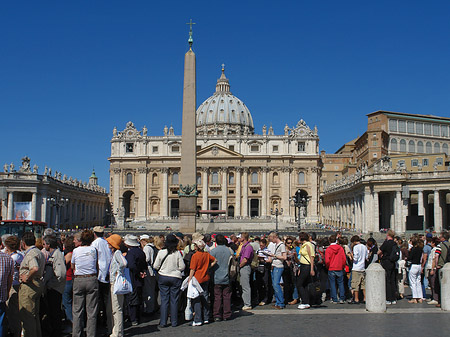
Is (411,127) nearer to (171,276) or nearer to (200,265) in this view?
(200,265)

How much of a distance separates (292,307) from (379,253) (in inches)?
100

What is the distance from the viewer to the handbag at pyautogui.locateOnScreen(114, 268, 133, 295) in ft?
28.6

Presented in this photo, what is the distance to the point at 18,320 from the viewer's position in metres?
8.17

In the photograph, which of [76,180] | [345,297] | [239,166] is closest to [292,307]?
[345,297]

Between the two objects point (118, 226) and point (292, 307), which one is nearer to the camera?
point (292, 307)

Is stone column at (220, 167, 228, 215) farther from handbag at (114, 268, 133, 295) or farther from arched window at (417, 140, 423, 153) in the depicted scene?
handbag at (114, 268, 133, 295)

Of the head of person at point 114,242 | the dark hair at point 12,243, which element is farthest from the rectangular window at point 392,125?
the dark hair at point 12,243

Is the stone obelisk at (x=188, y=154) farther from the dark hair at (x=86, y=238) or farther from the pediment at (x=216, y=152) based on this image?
the pediment at (x=216, y=152)

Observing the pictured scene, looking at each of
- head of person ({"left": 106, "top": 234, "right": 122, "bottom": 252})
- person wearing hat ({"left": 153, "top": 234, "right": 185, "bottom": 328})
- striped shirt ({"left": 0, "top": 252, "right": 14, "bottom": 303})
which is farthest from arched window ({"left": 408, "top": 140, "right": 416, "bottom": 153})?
striped shirt ({"left": 0, "top": 252, "right": 14, "bottom": 303})

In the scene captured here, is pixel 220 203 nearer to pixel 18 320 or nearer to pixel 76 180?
pixel 76 180

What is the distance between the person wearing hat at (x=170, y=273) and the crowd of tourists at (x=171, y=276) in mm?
20

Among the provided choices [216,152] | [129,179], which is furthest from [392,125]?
[129,179]

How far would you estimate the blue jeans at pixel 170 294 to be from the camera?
32.3ft

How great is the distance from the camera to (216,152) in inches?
3406
